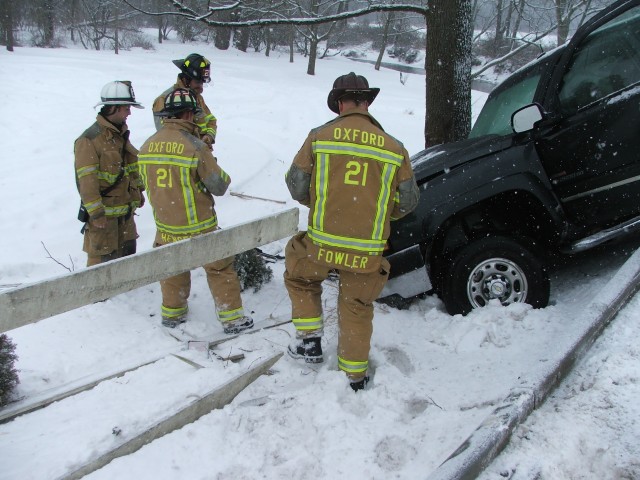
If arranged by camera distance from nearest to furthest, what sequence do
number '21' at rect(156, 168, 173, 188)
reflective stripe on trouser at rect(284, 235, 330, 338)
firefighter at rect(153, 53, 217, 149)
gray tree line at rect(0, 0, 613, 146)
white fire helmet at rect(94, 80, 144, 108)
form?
reflective stripe on trouser at rect(284, 235, 330, 338) < number '21' at rect(156, 168, 173, 188) < white fire helmet at rect(94, 80, 144, 108) < firefighter at rect(153, 53, 217, 149) < gray tree line at rect(0, 0, 613, 146)

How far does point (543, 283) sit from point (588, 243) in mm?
466

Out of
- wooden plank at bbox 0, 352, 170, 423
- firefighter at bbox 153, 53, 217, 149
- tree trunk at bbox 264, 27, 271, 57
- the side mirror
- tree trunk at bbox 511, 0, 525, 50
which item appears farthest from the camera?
tree trunk at bbox 264, 27, 271, 57

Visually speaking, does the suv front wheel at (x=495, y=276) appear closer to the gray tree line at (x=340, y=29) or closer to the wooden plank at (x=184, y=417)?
the wooden plank at (x=184, y=417)

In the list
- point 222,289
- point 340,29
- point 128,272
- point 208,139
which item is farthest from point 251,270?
point 340,29

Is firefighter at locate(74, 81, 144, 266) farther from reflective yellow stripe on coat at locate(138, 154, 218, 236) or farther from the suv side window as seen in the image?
the suv side window

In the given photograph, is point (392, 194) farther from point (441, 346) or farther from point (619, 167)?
point (619, 167)

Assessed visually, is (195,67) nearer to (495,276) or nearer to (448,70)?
(448,70)

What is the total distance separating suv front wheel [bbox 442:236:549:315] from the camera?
3818 millimetres

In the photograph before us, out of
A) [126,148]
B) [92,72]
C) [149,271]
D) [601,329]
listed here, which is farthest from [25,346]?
[92,72]

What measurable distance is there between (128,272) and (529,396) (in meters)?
2.21

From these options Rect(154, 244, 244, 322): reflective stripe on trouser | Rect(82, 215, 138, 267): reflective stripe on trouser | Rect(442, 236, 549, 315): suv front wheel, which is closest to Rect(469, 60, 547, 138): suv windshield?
Rect(442, 236, 549, 315): suv front wheel

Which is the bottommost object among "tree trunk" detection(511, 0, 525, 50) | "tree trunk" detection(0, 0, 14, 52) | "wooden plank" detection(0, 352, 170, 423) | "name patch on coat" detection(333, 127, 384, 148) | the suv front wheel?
"wooden plank" detection(0, 352, 170, 423)

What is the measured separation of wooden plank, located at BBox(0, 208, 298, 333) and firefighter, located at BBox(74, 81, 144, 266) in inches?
63.1

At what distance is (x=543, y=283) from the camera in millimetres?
3836
